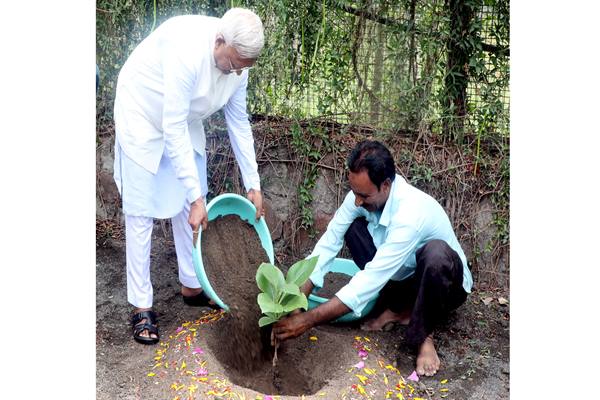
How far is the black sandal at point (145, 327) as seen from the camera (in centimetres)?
368

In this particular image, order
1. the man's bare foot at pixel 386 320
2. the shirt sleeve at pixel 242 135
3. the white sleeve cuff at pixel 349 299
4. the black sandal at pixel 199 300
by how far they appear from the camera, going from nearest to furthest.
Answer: the white sleeve cuff at pixel 349 299 → the shirt sleeve at pixel 242 135 → the man's bare foot at pixel 386 320 → the black sandal at pixel 199 300

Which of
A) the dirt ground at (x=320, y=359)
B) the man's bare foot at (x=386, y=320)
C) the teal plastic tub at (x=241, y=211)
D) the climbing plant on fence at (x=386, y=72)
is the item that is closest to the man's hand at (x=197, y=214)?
the teal plastic tub at (x=241, y=211)

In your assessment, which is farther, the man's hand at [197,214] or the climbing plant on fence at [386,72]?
the climbing plant on fence at [386,72]

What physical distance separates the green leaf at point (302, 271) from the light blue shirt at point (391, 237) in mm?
165

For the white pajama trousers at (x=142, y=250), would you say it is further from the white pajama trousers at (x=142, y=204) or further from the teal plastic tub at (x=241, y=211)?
the teal plastic tub at (x=241, y=211)

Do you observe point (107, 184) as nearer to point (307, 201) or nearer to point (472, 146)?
point (307, 201)

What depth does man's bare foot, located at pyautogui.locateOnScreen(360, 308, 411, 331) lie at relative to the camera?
384cm

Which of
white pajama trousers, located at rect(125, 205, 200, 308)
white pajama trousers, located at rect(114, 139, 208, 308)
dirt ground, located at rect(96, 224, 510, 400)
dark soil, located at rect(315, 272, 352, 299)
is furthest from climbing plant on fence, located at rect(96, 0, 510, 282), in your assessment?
white pajama trousers, located at rect(114, 139, 208, 308)

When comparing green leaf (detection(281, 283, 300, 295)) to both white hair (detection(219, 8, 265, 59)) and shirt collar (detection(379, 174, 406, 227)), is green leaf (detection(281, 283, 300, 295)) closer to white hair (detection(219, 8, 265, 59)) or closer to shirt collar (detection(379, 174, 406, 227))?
shirt collar (detection(379, 174, 406, 227))

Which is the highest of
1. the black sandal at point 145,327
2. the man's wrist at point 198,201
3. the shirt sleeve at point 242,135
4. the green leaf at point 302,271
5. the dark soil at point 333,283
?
the shirt sleeve at point 242,135

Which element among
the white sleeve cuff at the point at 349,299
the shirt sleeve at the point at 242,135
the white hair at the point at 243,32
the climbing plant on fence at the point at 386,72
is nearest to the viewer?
the white hair at the point at 243,32

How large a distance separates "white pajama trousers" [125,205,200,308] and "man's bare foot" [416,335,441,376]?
1.31 metres

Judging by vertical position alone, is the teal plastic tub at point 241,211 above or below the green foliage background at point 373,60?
below

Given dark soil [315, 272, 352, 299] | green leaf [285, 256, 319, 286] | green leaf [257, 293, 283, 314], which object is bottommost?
dark soil [315, 272, 352, 299]
